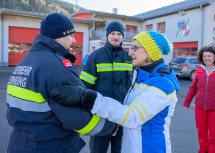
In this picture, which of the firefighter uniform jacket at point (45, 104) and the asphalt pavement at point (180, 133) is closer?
the firefighter uniform jacket at point (45, 104)

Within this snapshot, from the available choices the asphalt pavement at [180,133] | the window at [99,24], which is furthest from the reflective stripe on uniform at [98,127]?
the window at [99,24]

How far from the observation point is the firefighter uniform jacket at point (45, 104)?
1.79 meters

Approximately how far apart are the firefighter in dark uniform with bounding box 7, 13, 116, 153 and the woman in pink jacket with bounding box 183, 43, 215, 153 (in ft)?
9.12

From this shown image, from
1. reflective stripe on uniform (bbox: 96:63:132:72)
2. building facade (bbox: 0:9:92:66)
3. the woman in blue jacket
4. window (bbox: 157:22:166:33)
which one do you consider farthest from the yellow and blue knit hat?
window (bbox: 157:22:166:33)

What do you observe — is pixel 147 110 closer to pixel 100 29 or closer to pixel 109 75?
pixel 109 75

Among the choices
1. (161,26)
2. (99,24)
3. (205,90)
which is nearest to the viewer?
(205,90)

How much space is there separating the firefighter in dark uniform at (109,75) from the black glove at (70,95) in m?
1.53

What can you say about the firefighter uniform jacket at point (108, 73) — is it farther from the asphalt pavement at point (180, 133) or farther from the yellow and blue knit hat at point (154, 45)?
the asphalt pavement at point (180, 133)

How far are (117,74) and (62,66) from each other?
5.20 feet

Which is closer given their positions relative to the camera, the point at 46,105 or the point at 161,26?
the point at 46,105

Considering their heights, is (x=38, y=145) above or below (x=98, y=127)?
below

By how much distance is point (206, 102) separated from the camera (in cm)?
434

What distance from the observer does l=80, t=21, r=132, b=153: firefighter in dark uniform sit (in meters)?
3.32

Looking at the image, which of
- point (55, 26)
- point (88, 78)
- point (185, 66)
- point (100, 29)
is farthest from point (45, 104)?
point (100, 29)
